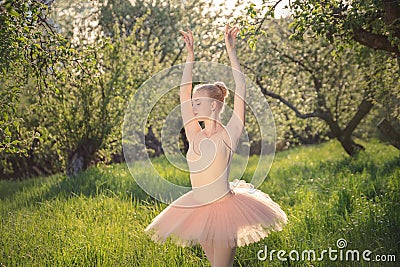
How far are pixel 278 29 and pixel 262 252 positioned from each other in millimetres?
12949

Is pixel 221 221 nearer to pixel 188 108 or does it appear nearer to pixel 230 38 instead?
pixel 188 108

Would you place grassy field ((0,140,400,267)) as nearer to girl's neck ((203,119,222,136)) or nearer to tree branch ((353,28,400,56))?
girl's neck ((203,119,222,136))

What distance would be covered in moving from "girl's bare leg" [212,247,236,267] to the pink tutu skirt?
0.08 m

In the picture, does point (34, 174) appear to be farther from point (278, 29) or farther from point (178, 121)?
point (178, 121)

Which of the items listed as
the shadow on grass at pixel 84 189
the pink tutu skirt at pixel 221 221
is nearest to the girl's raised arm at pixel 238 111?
the pink tutu skirt at pixel 221 221

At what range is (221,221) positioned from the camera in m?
4.00

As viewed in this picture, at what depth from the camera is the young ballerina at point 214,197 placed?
399 cm

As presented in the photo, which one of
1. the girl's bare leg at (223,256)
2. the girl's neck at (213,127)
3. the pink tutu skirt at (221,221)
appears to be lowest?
the girl's bare leg at (223,256)

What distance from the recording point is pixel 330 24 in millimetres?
5965

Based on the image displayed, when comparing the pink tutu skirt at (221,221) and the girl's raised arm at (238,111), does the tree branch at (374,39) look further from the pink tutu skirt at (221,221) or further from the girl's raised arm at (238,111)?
the pink tutu skirt at (221,221)

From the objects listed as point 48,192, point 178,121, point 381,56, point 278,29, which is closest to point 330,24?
point 178,121

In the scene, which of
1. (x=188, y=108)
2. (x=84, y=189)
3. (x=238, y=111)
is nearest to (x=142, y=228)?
(x=188, y=108)

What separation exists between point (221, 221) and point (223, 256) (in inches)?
11.6

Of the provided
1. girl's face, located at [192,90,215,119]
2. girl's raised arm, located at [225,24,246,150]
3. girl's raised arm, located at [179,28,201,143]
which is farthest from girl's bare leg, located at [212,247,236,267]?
girl's face, located at [192,90,215,119]
